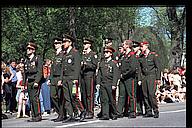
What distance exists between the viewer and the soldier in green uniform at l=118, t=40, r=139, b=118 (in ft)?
Result: 36.3

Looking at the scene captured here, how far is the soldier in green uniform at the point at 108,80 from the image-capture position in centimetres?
1080

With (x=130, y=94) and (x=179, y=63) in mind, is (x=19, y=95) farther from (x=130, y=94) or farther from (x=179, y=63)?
(x=179, y=63)

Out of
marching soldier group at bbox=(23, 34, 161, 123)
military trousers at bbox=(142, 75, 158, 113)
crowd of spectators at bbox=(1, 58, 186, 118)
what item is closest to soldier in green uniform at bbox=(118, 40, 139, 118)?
marching soldier group at bbox=(23, 34, 161, 123)

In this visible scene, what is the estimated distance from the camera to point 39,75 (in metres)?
10.5

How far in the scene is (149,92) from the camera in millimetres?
11102

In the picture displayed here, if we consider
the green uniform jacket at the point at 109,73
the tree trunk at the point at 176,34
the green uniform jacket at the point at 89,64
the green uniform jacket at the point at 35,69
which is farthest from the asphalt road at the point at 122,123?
the tree trunk at the point at 176,34

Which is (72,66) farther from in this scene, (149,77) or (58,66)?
(149,77)

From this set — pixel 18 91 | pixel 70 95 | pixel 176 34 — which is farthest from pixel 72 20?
Answer: pixel 176 34

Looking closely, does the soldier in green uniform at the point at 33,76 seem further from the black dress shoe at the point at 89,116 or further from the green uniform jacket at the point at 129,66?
the green uniform jacket at the point at 129,66

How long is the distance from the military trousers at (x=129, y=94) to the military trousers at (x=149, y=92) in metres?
0.25

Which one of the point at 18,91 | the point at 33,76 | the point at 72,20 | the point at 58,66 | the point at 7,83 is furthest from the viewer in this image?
the point at 72,20

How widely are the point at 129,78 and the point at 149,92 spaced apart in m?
0.57

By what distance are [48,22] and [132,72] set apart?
8164 millimetres
